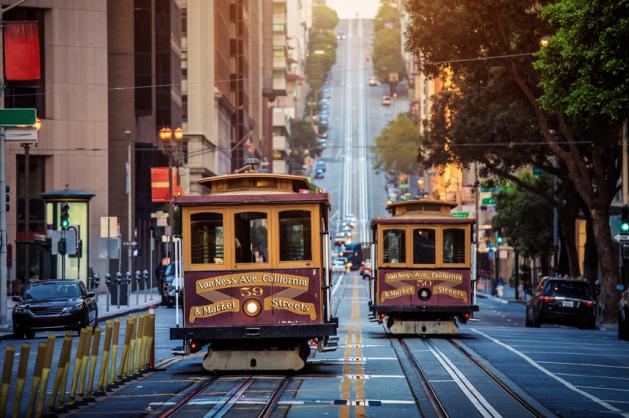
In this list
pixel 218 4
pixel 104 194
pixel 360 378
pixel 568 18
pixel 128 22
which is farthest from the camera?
pixel 218 4

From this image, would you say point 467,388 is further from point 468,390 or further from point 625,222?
point 625,222

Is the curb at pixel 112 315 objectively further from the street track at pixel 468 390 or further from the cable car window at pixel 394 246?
the street track at pixel 468 390

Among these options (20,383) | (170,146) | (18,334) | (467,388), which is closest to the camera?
(20,383)

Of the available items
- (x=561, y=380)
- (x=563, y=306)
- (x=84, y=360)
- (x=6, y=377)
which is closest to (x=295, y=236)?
(x=561, y=380)

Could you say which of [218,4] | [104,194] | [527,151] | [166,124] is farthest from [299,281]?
[218,4]

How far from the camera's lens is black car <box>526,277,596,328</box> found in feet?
143

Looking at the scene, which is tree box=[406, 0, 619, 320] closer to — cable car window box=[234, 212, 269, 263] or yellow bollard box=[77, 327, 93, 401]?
cable car window box=[234, 212, 269, 263]

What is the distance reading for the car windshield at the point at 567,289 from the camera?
43750 mm

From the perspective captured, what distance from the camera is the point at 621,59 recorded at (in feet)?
104

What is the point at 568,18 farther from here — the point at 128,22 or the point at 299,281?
the point at 128,22

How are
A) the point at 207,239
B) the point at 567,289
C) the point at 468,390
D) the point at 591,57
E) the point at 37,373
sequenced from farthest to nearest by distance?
the point at 567,289
the point at 591,57
the point at 207,239
the point at 468,390
the point at 37,373

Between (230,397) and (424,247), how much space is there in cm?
1555

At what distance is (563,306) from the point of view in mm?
43625

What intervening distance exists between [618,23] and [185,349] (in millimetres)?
13393
